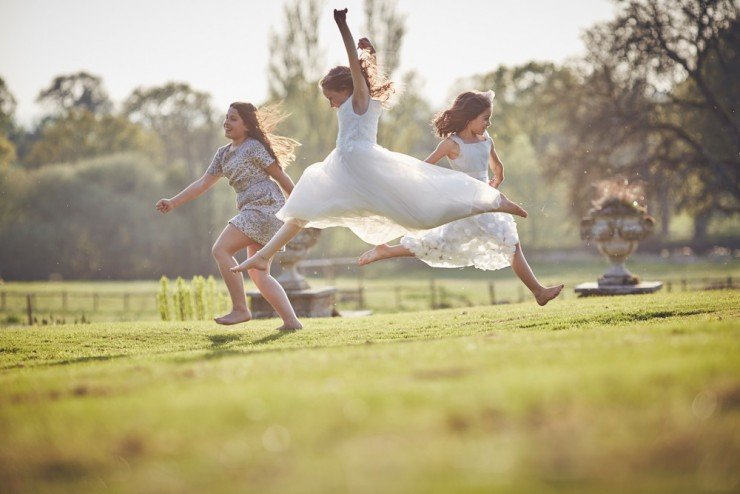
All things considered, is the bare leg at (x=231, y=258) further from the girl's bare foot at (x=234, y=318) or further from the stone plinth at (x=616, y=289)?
the stone plinth at (x=616, y=289)

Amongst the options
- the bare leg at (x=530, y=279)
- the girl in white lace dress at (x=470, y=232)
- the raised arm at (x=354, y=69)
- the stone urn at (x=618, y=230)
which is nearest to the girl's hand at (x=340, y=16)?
the raised arm at (x=354, y=69)

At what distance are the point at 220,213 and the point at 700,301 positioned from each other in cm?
3746

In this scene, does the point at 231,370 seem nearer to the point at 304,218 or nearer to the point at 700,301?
the point at 304,218

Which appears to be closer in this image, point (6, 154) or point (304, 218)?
point (304, 218)

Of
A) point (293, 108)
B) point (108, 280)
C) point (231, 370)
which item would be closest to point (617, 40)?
point (293, 108)

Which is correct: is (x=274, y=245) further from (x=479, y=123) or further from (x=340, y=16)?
(x=479, y=123)

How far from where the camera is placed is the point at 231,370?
14.9 feet

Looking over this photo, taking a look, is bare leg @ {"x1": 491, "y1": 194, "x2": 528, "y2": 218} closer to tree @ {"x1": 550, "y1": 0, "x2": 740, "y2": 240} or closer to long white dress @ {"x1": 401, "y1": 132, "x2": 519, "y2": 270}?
long white dress @ {"x1": 401, "y1": 132, "x2": 519, "y2": 270}

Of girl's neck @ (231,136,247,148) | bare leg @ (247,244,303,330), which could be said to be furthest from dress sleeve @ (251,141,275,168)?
bare leg @ (247,244,303,330)

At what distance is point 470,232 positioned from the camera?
7.86 m

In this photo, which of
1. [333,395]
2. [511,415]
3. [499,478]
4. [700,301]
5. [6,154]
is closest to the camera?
[499,478]

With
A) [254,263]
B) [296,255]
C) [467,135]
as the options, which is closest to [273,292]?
[254,263]

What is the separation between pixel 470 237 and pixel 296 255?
6.35 m

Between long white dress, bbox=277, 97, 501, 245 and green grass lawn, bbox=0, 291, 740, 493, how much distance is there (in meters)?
2.28
